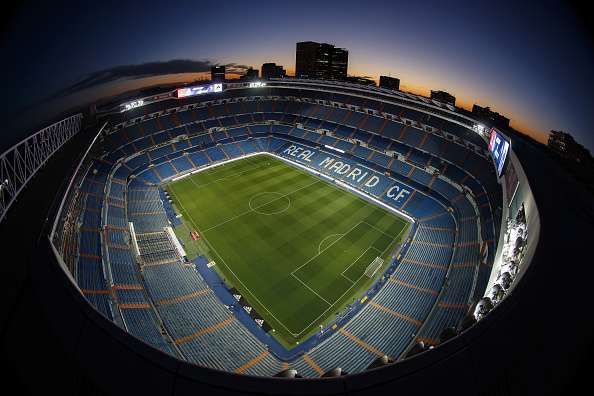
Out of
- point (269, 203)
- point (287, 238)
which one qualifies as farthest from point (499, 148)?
point (269, 203)

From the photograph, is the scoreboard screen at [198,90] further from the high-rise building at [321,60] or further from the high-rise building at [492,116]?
the high-rise building at [321,60]

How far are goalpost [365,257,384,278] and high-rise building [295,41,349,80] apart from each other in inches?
6480

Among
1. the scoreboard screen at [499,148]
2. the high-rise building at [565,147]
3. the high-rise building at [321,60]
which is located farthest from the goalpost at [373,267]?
the high-rise building at [321,60]

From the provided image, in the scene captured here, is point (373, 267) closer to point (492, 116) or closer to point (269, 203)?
point (269, 203)

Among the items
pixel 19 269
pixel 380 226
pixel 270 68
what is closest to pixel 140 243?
pixel 19 269

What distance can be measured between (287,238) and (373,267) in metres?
8.75

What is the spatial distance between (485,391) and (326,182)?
109 feet

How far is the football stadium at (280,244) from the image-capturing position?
186 inches

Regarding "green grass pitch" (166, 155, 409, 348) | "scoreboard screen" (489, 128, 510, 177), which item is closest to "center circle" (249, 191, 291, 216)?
"green grass pitch" (166, 155, 409, 348)

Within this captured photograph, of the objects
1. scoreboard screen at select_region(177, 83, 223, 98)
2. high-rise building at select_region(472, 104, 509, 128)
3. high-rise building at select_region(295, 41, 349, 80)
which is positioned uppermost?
high-rise building at select_region(295, 41, 349, 80)

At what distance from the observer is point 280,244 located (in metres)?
25.4

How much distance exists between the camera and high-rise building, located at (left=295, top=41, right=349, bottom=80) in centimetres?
16538

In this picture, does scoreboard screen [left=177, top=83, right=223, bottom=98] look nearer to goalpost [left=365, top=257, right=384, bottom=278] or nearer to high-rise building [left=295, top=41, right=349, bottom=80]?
goalpost [left=365, top=257, right=384, bottom=278]

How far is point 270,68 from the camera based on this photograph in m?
118
